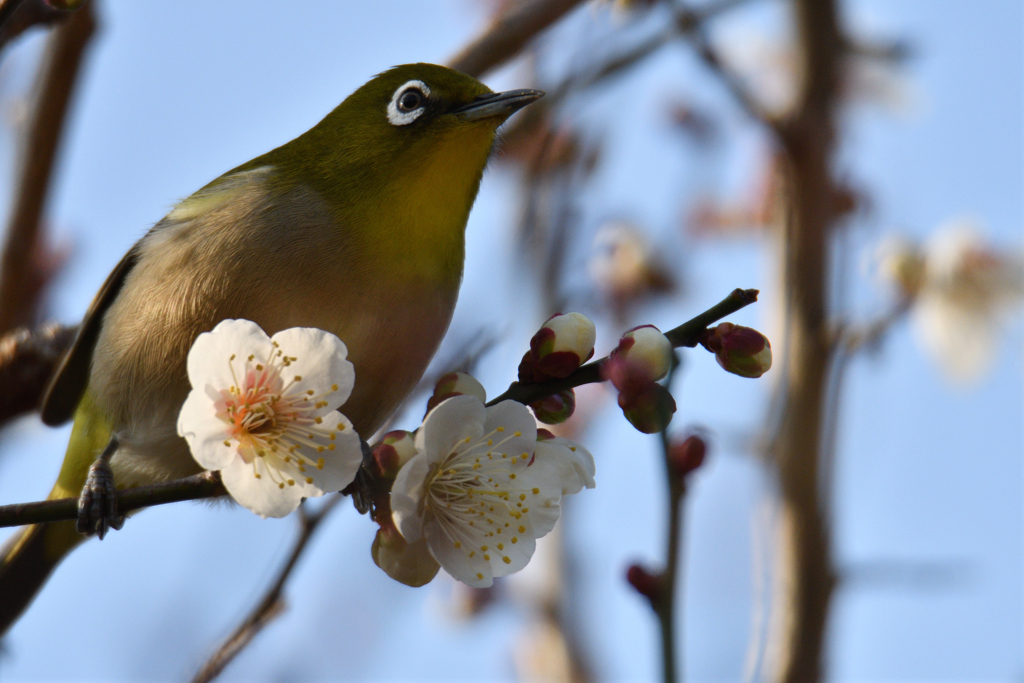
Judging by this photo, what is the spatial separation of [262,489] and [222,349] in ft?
1.01

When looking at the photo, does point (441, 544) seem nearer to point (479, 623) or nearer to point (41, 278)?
point (41, 278)

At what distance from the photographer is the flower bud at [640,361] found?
5.68 ft

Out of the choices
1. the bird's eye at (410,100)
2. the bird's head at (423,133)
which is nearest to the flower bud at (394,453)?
the bird's head at (423,133)

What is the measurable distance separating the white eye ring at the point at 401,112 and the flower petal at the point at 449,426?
1.44m

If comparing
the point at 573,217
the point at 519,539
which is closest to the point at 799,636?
the point at 573,217

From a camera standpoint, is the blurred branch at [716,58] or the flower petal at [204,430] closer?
the flower petal at [204,430]

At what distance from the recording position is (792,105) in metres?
4.91

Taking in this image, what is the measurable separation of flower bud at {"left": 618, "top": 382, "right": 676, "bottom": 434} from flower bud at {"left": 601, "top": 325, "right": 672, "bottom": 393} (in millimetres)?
15

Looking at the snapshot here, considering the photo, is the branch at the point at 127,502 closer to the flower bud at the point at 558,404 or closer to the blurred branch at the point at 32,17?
the flower bud at the point at 558,404

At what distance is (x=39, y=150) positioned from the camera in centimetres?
375

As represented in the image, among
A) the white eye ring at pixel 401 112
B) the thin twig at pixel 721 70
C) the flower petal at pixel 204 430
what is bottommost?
the flower petal at pixel 204 430

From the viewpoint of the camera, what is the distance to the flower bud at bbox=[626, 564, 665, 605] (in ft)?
6.68

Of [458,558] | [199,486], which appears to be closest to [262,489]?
[199,486]

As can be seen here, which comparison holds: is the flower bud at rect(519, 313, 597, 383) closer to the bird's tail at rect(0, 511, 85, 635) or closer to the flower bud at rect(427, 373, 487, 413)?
the flower bud at rect(427, 373, 487, 413)
